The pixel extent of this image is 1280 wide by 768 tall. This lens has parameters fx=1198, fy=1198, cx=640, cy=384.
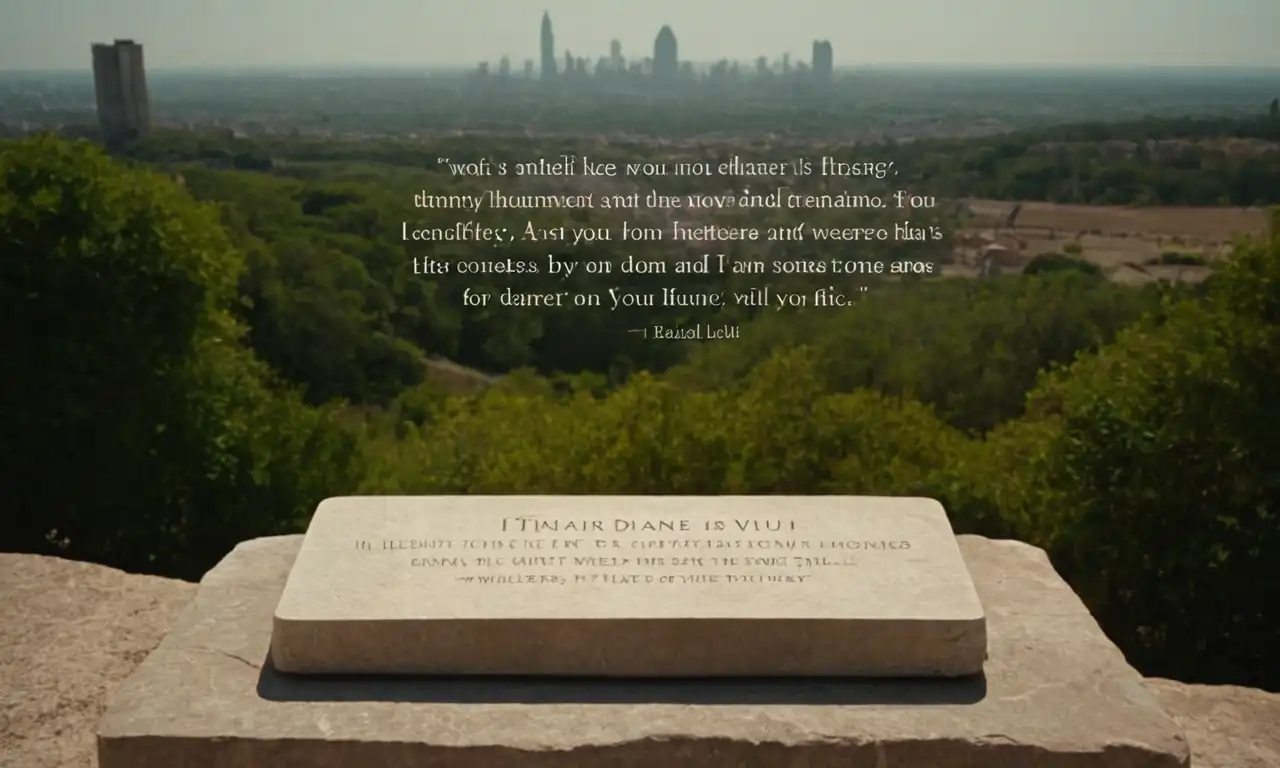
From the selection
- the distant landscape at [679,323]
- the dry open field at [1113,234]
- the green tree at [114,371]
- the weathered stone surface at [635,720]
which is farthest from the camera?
the dry open field at [1113,234]

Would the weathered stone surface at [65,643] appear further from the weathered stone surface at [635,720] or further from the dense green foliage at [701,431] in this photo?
the dense green foliage at [701,431]

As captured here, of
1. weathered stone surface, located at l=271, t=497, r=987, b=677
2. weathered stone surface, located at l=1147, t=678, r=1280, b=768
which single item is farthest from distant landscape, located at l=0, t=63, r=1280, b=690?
weathered stone surface, located at l=271, t=497, r=987, b=677

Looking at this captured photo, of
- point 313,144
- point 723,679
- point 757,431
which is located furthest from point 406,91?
point 723,679

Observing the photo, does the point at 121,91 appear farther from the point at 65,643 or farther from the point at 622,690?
the point at 622,690

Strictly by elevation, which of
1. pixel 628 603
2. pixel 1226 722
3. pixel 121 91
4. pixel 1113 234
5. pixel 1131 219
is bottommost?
pixel 1226 722

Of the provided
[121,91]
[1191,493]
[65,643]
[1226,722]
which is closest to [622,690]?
[1226,722]

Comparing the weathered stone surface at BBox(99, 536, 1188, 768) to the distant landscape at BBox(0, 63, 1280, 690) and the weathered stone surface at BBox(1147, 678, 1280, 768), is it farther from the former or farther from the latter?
the distant landscape at BBox(0, 63, 1280, 690)

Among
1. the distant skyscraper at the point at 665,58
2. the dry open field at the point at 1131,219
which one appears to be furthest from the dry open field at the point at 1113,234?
the distant skyscraper at the point at 665,58
